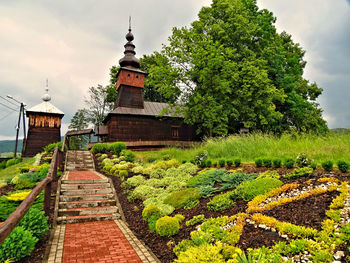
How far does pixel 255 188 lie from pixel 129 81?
1913cm

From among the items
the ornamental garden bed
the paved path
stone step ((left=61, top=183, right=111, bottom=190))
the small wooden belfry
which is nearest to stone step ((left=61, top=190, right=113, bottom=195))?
stone step ((left=61, top=183, right=111, bottom=190))

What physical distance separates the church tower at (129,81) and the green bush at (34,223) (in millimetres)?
17675

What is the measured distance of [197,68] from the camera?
1745 centimetres

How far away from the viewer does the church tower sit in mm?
21703

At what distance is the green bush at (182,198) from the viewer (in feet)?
19.8

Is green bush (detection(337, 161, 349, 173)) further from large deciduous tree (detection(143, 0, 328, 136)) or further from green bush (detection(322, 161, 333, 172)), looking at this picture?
large deciduous tree (detection(143, 0, 328, 136))

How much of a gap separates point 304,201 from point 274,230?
3.61 feet

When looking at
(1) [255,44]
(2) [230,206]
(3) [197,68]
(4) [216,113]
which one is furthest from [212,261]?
(1) [255,44]

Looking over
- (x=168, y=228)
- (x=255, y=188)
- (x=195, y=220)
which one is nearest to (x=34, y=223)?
(x=168, y=228)

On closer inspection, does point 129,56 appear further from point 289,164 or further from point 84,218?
point 289,164

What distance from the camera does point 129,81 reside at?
2202 centimetres

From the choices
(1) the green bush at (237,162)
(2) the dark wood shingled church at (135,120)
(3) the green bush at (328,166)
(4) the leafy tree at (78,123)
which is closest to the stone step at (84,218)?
(1) the green bush at (237,162)

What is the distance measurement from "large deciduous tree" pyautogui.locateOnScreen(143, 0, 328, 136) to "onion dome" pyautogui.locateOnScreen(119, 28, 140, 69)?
465cm

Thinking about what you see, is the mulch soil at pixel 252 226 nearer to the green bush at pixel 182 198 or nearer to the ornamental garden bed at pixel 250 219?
the ornamental garden bed at pixel 250 219
